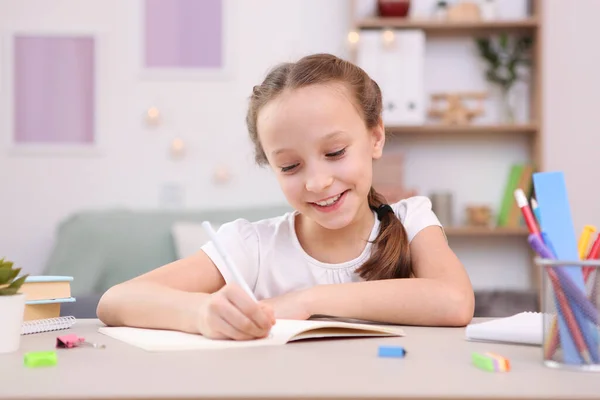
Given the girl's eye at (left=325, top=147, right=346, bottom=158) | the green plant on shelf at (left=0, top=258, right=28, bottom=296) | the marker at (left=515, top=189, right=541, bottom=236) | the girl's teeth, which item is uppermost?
the girl's eye at (left=325, top=147, right=346, bottom=158)

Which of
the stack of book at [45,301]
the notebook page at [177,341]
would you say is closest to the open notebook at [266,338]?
the notebook page at [177,341]

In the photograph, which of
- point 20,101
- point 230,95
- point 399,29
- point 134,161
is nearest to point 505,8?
point 399,29

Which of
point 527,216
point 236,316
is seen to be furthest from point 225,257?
point 527,216

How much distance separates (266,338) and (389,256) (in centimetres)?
53

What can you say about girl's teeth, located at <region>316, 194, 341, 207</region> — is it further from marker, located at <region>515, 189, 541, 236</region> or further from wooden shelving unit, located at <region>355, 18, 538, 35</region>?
wooden shelving unit, located at <region>355, 18, 538, 35</region>

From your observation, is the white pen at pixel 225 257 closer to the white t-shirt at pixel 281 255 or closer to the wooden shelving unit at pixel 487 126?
the white t-shirt at pixel 281 255

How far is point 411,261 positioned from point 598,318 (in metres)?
0.68

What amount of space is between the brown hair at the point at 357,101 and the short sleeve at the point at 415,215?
15 mm

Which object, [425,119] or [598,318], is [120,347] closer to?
[598,318]

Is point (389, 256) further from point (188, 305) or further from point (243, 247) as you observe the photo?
point (188, 305)

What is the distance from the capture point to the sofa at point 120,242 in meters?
3.38

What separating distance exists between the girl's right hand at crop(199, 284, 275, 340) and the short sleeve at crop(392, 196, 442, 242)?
0.60 metres

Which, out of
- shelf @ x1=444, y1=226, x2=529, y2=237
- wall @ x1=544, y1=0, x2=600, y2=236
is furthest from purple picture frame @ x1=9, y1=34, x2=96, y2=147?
wall @ x1=544, y1=0, x2=600, y2=236

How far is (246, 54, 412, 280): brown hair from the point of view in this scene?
4.66 feet
